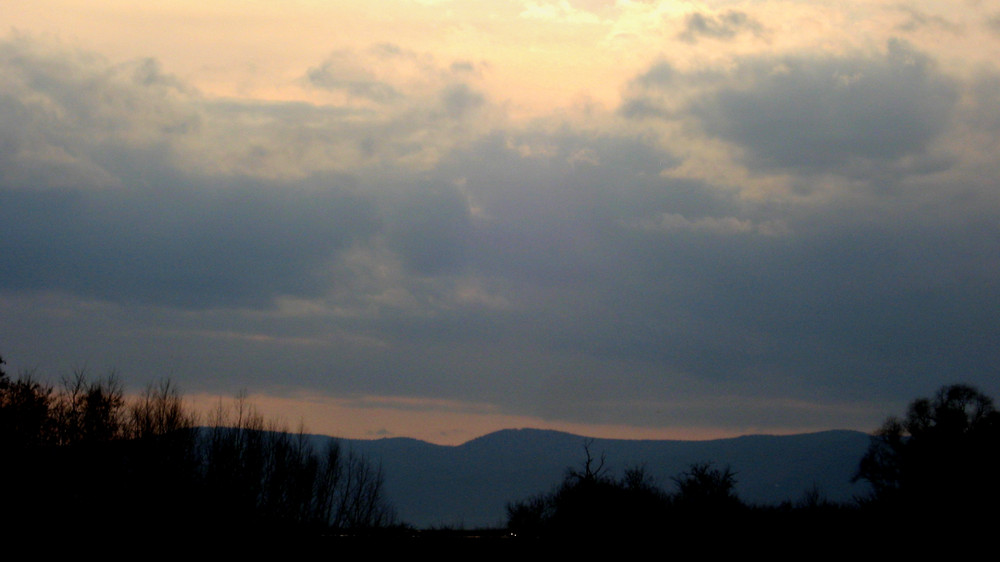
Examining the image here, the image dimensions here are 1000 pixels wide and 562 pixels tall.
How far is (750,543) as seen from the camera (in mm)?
62312

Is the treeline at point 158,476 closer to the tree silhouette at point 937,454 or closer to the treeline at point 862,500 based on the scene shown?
the treeline at point 862,500

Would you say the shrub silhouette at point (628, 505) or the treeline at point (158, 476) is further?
the shrub silhouette at point (628, 505)

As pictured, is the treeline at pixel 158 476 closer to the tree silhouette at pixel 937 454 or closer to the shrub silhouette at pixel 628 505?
the shrub silhouette at pixel 628 505

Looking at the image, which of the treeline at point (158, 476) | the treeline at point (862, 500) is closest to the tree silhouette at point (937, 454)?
the treeline at point (862, 500)

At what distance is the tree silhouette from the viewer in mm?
78562

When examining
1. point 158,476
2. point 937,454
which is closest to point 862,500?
point 937,454

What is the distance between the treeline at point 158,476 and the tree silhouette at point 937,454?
146ft

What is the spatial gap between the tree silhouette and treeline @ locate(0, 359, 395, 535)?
4465 centimetres

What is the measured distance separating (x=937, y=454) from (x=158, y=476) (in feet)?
255

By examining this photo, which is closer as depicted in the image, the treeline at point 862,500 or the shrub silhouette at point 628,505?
the treeline at point 862,500

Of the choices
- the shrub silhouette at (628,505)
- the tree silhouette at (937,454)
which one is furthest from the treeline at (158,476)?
the tree silhouette at (937,454)

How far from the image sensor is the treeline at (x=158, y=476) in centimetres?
5369

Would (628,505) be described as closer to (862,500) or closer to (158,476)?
(862,500)

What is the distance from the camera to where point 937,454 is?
9706 centimetres
